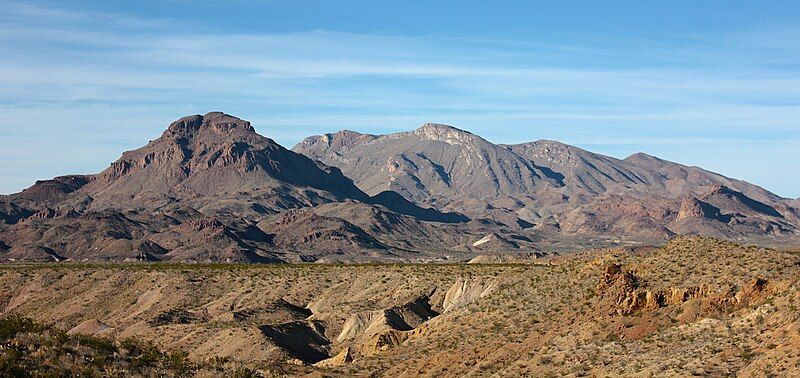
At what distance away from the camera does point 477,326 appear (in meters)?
55.0

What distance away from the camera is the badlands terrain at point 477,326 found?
32.1 metres

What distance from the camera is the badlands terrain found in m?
32.1

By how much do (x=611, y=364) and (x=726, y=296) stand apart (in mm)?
7306

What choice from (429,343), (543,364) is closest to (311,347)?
(429,343)

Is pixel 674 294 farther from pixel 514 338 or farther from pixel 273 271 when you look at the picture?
pixel 273 271

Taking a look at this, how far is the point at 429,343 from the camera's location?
55156 mm

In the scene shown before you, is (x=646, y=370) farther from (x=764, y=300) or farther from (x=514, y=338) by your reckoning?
(x=514, y=338)

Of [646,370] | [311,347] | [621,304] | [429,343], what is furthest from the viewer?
[311,347]

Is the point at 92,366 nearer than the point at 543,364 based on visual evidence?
Yes

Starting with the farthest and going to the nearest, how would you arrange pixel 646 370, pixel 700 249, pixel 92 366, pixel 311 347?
pixel 311 347 < pixel 700 249 < pixel 646 370 < pixel 92 366

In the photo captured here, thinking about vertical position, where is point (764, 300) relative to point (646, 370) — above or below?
above

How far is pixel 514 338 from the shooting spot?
1967 inches

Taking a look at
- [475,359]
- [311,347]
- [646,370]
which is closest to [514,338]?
[475,359]

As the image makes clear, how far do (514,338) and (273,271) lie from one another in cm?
5876
